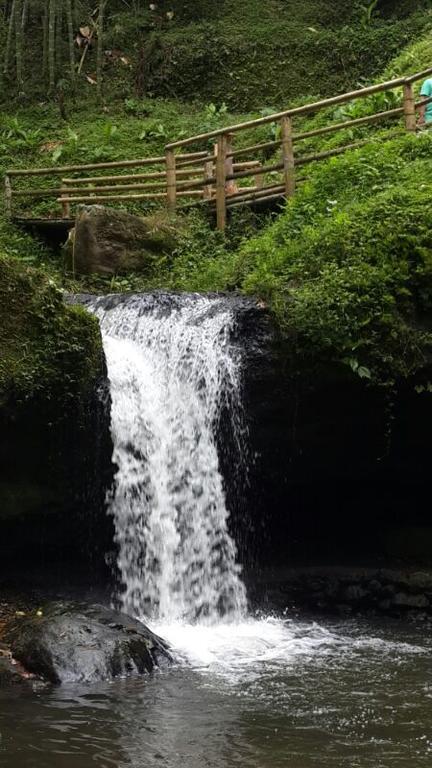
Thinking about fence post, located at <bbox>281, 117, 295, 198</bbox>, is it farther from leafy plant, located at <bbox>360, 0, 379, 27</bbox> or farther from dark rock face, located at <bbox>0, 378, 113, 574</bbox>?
leafy plant, located at <bbox>360, 0, 379, 27</bbox>

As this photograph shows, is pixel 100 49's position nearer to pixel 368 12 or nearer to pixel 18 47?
pixel 18 47

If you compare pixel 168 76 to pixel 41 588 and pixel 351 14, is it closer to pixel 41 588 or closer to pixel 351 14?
pixel 351 14

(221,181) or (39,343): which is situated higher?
(221,181)

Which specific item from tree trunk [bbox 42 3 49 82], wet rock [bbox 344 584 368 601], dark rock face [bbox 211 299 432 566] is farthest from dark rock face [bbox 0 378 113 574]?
tree trunk [bbox 42 3 49 82]

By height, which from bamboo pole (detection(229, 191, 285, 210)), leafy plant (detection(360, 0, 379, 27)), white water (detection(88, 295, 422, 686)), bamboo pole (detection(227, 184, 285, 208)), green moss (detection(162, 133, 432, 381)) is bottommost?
white water (detection(88, 295, 422, 686))

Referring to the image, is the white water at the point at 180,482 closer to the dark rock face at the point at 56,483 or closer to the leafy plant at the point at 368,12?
the dark rock face at the point at 56,483

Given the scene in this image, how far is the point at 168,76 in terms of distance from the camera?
2472 cm

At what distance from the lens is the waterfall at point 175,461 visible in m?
8.95

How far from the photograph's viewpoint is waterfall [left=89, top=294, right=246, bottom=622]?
8.95 metres

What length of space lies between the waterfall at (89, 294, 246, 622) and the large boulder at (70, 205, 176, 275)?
131 inches

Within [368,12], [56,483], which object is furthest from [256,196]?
[368,12]

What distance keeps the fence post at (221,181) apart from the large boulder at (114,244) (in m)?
0.92

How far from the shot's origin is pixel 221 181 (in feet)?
45.4

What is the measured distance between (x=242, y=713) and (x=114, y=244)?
8607mm
